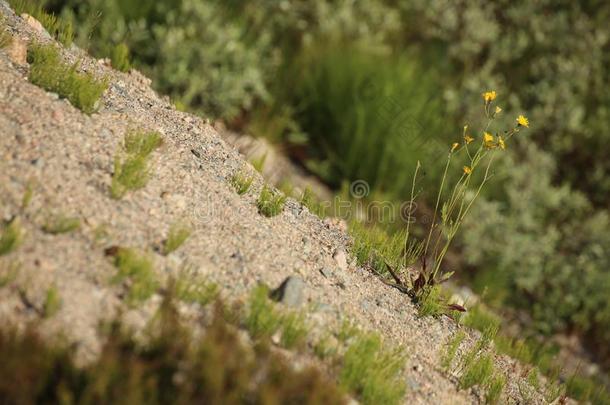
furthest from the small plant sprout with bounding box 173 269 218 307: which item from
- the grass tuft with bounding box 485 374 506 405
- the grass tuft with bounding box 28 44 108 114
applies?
the grass tuft with bounding box 485 374 506 405

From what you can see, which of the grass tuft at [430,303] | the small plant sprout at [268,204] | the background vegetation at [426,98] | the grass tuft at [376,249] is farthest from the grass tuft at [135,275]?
the background vegetation at [426,98]

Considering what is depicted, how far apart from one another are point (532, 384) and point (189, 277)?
2.41m

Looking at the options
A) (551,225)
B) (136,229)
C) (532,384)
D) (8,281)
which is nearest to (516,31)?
(551,225)

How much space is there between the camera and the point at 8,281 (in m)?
2.95

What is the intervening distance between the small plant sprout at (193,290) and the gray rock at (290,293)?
0.37 metres

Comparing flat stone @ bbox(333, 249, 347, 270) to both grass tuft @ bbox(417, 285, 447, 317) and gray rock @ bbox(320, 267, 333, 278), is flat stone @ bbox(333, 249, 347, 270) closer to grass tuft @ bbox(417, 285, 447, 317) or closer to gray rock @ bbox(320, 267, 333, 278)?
gray rock @ bbox(320, 267, 333, 278)

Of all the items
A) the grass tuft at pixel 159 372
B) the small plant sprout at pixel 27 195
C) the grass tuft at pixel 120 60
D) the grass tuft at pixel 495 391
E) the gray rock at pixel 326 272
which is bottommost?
the grass tuft at pixel 159 372

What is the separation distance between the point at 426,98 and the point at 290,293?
15.6 feet

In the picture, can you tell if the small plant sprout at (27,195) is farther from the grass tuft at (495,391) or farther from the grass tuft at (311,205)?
the grass tuft at (495,391)

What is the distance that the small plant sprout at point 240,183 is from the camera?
4391mm

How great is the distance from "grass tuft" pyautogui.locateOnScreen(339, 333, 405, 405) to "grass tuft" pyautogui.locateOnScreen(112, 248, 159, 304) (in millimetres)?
991

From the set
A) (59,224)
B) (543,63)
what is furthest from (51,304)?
(543,63)

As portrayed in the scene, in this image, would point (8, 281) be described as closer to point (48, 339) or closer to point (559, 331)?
point (48, 339)

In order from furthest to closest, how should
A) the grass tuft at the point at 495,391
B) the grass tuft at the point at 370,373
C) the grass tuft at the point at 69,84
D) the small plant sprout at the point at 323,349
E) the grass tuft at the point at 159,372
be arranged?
1. the grass tuft at the point at 69,84
2. the grass tuft at the point at 495,391
3. the small plant sprout at the point at 323,349
4. the grass tuft at the point at 370,373
5. the grass tuft at the point at 159,372
